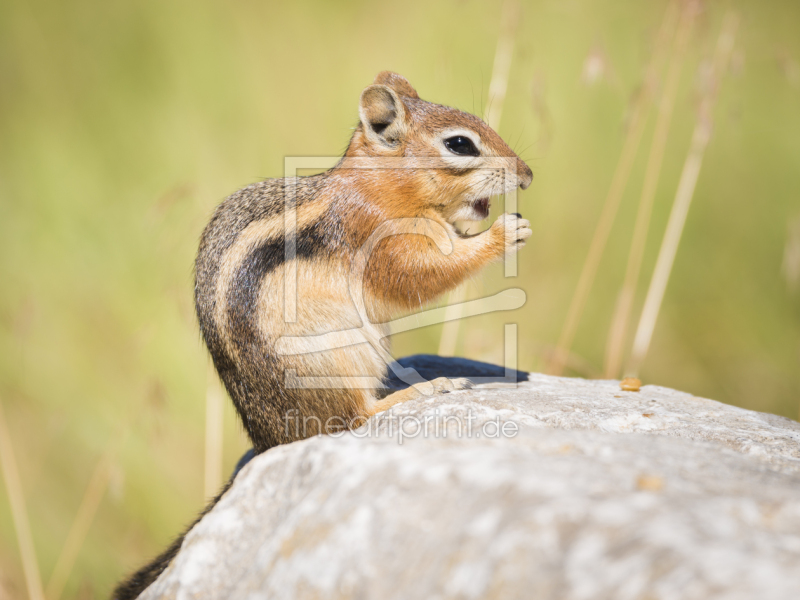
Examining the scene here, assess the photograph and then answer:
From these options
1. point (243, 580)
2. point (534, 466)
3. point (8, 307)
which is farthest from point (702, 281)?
point (8, 307)

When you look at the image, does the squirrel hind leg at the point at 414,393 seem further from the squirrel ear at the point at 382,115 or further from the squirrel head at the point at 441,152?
the squirrel ear at the point at 382,115

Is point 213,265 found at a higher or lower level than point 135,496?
higher

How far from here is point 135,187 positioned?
178 inches

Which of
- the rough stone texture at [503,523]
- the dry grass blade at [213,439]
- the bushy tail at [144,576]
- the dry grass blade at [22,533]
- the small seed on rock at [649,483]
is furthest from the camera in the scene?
the dry grass blade at [213,439]

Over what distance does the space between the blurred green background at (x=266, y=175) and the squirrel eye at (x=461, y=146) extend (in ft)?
2.47

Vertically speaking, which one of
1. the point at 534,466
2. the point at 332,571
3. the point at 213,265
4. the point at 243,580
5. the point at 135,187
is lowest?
the point at 243,580

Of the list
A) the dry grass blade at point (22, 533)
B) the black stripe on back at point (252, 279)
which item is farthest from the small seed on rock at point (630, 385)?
the dry grass blade at point (22, 533)

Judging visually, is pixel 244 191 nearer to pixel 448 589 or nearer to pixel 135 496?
pixel 135 496

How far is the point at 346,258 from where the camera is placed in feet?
10.9

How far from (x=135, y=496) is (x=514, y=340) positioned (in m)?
2.46

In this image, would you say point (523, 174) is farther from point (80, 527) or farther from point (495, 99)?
point (80, 527)

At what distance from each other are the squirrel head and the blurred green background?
63 cm

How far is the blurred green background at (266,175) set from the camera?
13.7 feet

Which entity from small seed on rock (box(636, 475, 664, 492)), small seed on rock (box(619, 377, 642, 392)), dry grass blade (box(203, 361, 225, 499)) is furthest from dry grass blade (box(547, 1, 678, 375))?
small seed on rock (box(636, 475, 664, 492))
